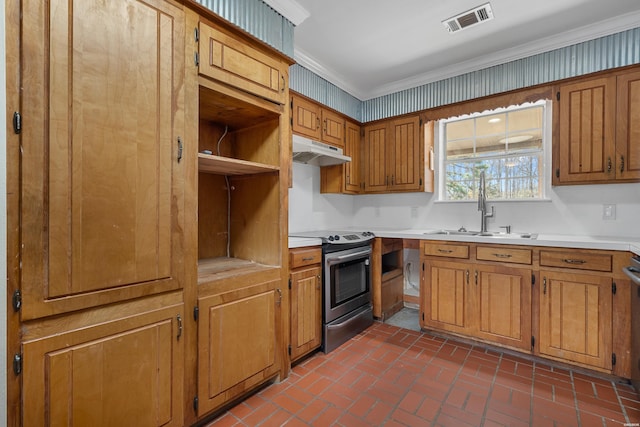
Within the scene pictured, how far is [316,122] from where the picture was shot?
3084 mm

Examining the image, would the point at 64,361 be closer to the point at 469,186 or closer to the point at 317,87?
→ the point at 317,87

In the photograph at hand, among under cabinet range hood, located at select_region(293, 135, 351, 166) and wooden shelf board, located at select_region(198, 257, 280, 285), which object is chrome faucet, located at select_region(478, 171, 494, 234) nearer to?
under cabinet range hood, located at select_region(293, 135, 351, 166)

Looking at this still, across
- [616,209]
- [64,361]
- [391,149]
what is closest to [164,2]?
[64,361]

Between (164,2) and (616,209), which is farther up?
(164,2)

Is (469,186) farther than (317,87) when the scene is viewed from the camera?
Yes

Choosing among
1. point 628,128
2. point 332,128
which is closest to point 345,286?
point 332,128

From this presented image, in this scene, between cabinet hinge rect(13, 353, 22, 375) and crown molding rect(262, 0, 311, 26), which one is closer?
cabinet hinge rect(13, 353, 22, 375)

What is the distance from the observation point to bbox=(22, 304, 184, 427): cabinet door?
1.12 metres

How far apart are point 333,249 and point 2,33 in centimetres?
218

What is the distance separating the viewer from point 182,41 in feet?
4.94

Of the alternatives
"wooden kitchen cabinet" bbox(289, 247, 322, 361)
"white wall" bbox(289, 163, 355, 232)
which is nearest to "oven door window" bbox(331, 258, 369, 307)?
"wooden kitchen cabinet" bbox(289, 247, 322, 361)

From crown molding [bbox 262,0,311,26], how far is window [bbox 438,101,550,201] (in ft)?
6.87

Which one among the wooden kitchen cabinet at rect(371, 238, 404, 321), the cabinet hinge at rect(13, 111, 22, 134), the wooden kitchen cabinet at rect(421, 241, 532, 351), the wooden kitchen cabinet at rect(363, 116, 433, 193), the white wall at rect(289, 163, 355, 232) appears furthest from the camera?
the wooden kitchen cabinet at rect(363, 116, 433, 193)

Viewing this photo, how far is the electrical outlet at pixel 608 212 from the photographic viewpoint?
2.59 meters
